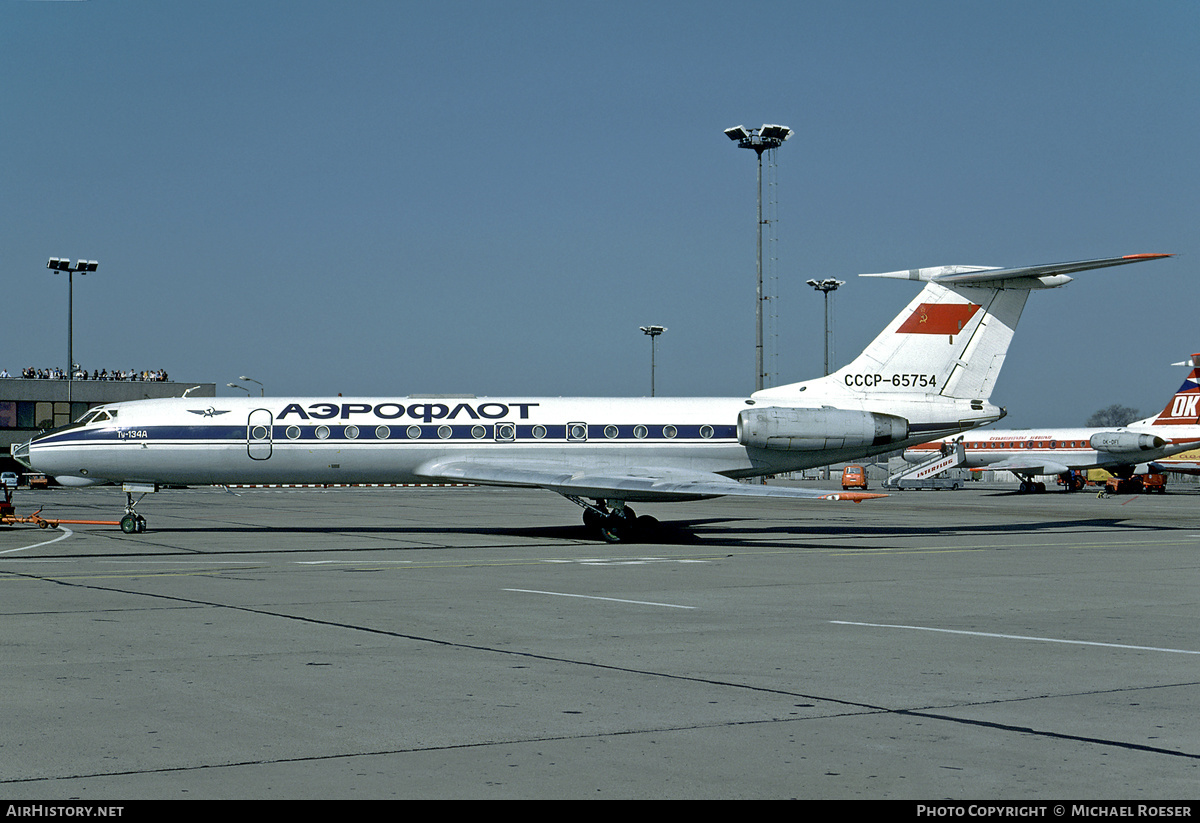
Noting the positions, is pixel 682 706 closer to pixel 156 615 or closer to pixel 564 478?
pixel 156 615

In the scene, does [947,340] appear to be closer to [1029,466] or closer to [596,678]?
[596,678]

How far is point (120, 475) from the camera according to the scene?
2614 centimetres

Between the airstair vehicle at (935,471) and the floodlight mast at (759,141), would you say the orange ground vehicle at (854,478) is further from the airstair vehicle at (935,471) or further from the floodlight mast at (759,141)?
the floodlight mast at (759,141)

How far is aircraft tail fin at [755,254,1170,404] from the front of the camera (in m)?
27.8

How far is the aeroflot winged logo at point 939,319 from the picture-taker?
91.7ft

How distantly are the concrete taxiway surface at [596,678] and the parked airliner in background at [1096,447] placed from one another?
1697 inches

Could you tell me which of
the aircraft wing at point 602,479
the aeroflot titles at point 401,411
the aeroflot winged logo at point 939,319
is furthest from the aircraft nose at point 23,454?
the aeroflot winged logo at point 939,319

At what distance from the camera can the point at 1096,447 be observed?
6031 cm

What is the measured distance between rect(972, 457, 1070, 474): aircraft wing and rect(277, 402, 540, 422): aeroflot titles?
151 feet

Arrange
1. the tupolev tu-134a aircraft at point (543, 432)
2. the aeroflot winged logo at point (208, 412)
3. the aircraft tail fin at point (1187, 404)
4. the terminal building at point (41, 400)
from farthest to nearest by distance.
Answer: the terminal building at point (41, 400)
the aircraft tail fin at point (1187, 404)
the aeroflot winged logo at point (208, 412)
the tupolev tu-134a aircraft at point (543, 432)

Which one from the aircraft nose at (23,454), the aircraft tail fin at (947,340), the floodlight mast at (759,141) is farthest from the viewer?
the floodlight mast at (759,141)

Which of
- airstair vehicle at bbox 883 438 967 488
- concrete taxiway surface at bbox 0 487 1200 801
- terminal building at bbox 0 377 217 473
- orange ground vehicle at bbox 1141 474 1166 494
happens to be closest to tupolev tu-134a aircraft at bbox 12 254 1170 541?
concrete taxiway surface at bbox 0 487 1200 801
